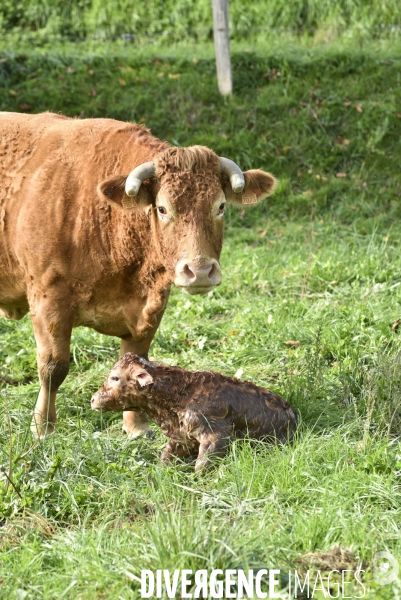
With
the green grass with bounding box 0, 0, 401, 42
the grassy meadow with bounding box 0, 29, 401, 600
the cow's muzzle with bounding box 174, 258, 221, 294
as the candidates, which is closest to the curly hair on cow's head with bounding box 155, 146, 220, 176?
the cow's muzzle with bounding box 174, 258, 221, 294

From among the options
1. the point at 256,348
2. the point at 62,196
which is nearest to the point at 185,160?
the point at 62,196

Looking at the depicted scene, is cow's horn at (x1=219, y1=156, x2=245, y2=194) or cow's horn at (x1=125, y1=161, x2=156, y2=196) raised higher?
cow's horn at (x1=125, y1=161, x2=156, y2=196)

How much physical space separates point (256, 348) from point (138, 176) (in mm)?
2335

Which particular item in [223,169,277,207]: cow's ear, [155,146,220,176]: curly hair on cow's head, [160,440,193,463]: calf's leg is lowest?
[160,440,193,463]: calf's leg

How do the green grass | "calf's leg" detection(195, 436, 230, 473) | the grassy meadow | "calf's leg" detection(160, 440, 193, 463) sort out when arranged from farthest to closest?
the green grass, "calf's leg" detection(160, 440, 193, 463), "calf's leg" detection(195, 436, 230, 473), the grassy meadow

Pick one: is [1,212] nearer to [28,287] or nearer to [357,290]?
[28,287]

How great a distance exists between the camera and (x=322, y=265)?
952 cm

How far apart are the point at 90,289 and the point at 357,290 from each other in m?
3.61

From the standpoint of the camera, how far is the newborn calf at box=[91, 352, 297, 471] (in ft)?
18.7

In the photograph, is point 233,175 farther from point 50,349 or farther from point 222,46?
point 222,46

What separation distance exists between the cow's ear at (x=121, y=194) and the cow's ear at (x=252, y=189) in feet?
1.83

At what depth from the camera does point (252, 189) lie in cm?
638

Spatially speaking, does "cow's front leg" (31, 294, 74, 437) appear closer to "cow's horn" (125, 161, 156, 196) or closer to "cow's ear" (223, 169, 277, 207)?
"cow's horn" (125, 161, 156, 196)

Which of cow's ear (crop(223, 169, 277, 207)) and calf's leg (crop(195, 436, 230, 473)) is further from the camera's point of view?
cow's ear (crop(223, 169, 277, 207))
